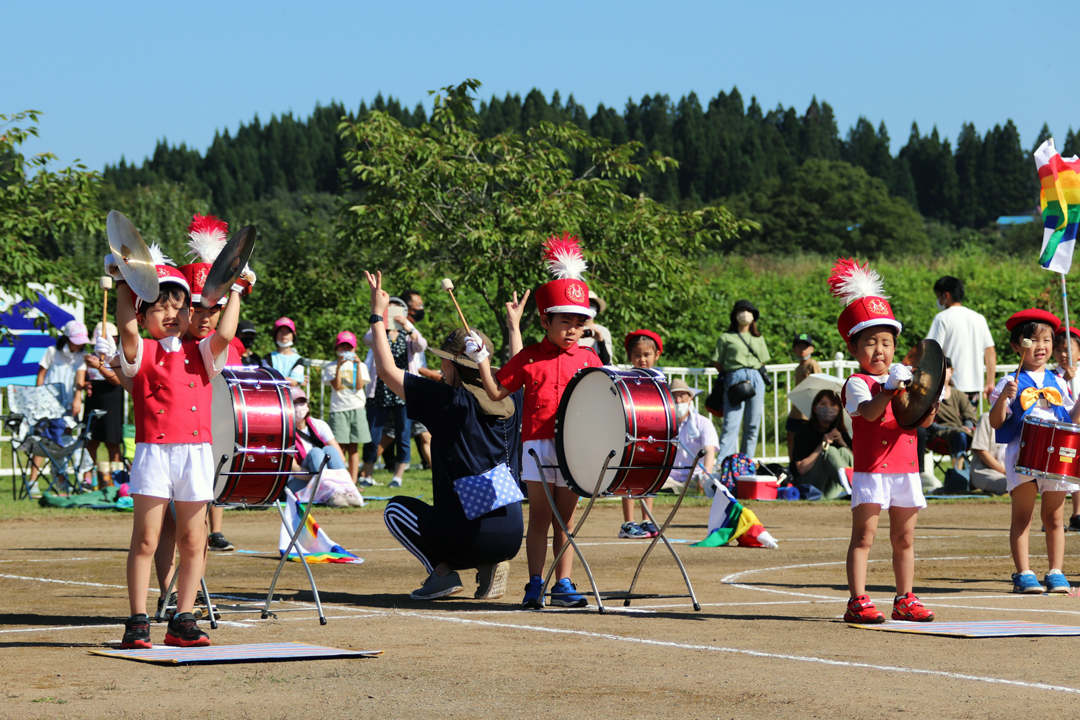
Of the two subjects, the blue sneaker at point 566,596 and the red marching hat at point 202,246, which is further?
the blue sneaker at point 566,596

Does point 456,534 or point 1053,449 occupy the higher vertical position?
point 1053,449

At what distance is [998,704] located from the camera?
16.1 ft

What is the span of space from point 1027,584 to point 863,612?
2.04m

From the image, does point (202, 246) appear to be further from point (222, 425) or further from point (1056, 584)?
point (1056, 584)

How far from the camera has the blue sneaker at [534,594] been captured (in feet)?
25.7

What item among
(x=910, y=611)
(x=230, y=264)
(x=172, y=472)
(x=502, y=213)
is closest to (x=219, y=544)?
(x=172, y=472)

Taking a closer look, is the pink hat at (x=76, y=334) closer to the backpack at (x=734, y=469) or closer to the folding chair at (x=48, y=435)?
the folding chair at (x=48, y=435)

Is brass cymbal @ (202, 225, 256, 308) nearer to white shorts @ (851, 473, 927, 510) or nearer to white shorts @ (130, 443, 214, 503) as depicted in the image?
white shorts @ (130, 443, 214, 503)

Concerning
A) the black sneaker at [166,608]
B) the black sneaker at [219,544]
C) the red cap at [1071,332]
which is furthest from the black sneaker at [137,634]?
the red cap at [1071,332]

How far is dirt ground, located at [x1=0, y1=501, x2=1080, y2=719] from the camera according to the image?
4.97 m

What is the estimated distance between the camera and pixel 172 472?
6.34 metres

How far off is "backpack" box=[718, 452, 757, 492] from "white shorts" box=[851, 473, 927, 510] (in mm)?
8579

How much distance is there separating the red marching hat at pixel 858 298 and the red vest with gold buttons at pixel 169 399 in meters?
3.32

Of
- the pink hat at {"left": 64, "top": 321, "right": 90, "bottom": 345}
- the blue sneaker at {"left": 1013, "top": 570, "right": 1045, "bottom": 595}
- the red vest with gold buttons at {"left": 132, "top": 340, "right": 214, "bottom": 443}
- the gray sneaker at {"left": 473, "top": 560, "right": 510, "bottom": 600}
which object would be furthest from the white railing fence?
the red vest with gold buttons at {"left": 132, "top": 340, "right": 214, "bottom": 443}
